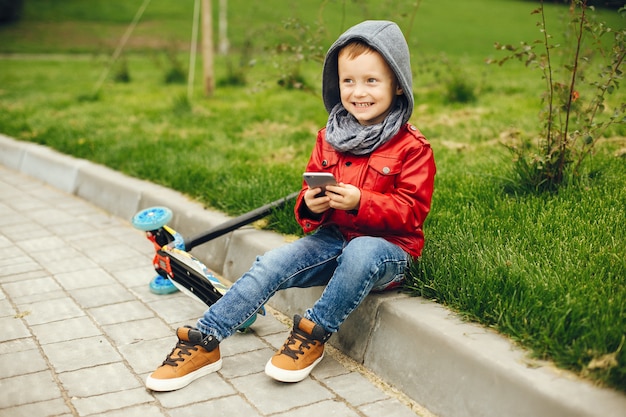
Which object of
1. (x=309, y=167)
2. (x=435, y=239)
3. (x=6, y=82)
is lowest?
(x=6, y=82)

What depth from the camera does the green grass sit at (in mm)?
2574

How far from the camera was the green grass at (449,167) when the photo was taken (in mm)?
2574

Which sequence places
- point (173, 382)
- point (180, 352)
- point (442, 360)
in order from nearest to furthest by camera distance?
1. point (442, 360)
2. point (173, 382)
3. point (180, 352)

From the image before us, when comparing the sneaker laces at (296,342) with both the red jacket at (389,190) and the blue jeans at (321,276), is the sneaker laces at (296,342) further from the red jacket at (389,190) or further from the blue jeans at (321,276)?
the red jacket at (389,190)

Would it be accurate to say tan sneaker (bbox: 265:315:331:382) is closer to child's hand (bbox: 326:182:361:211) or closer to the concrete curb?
the concrete curb

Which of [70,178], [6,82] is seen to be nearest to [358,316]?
[70,178]

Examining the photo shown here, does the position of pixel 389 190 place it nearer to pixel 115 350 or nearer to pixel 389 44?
pixel 389 44

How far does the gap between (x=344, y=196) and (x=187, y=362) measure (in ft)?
2.90

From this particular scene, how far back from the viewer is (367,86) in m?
3.06

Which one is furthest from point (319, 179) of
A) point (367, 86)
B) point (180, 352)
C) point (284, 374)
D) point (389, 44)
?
point (180, 352)

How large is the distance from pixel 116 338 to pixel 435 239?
1486 millimetres

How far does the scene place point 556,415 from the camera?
217 centimetres

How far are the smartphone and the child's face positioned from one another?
39cm

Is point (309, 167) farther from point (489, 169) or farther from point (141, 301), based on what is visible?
point (489, 169)
